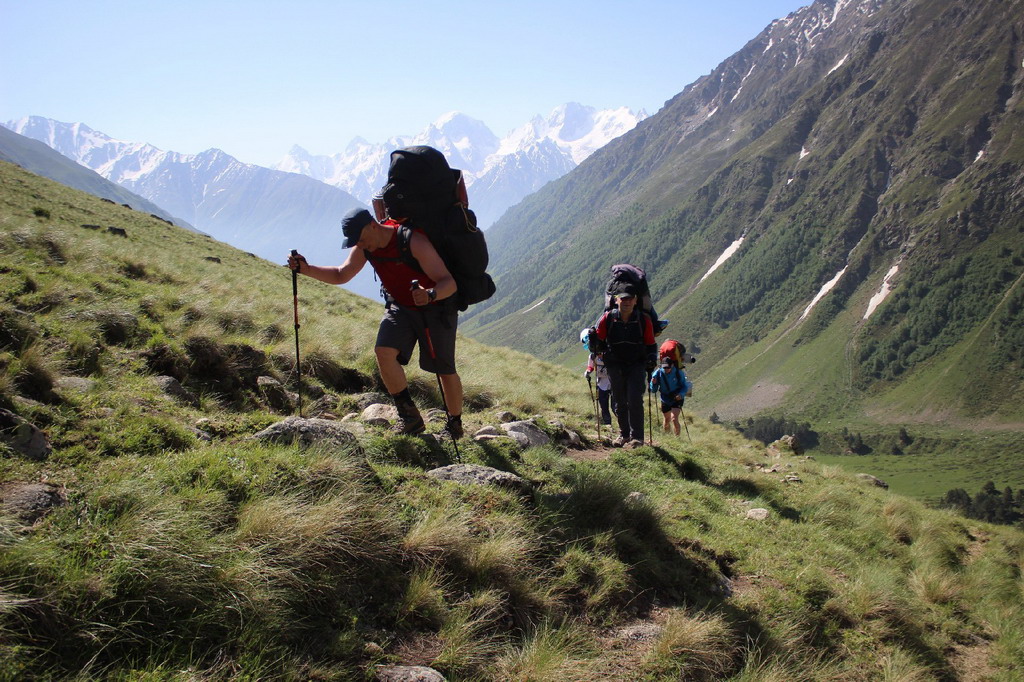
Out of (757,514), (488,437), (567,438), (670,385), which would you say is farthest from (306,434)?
(670,385)

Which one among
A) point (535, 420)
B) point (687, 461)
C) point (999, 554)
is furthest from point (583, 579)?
point (999, 554)

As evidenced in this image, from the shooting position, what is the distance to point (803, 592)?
5066mm

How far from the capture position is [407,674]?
288cm

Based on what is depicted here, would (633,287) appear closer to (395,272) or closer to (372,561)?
(395,272)

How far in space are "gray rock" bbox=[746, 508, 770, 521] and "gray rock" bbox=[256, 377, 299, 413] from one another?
6033 mm

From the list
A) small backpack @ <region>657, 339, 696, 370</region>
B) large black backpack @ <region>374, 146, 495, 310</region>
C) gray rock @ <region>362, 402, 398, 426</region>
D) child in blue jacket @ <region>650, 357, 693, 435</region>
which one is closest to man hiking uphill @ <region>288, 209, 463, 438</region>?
large black backpack @ <region>374, 146, 495, 310</region>

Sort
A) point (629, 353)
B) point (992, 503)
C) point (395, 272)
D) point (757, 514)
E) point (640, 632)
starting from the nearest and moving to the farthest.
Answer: point (640, 632) < point (395, 272) < point (757, 514) < point (629, 353) < point (992, 503)

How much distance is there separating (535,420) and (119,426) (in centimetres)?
563

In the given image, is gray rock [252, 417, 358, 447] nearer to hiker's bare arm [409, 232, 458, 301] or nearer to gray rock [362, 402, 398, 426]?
gray rock [362, 402, 398, 426]

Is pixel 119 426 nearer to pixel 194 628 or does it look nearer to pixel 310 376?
pixel 194 628

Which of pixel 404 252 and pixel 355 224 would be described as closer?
pixel 355 224

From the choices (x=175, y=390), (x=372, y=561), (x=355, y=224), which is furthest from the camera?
(x=175, y=390)

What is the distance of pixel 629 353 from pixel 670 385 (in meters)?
4.16

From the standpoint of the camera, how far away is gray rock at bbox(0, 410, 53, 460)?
3.53 meters
